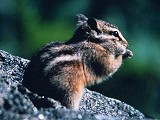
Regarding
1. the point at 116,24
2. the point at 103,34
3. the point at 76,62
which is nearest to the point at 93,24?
the point at 103,34

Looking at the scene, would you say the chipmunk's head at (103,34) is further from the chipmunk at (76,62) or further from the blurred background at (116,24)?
the blurred background at (116,24)

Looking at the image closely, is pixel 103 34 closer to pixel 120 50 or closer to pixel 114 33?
pixel 114 33

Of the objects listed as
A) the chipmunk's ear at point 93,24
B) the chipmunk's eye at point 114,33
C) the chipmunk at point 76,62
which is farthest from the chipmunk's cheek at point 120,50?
the chipmunk's ear at point 93,24

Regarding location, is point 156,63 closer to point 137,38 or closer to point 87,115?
point 137,38

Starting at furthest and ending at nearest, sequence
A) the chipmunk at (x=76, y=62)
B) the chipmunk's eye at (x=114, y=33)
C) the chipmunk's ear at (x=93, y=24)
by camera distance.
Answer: the chipmunk's eye at (x=114, y=33), the chipmunk's ear at (x=93, y=24), the chipmunk at (x=76, y=62)

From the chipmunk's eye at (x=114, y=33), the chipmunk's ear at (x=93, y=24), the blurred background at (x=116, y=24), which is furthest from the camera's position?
the blurred background at (x=116, y=24)

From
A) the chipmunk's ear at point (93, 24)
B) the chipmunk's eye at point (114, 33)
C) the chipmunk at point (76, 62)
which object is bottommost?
the chipmunk at point (76, 62)

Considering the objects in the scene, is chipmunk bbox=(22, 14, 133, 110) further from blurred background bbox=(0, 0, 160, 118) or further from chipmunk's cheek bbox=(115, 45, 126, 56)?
blurred background bbox=(0, 0, 160, 118)

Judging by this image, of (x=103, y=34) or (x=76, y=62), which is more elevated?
(x=103, y=34)
